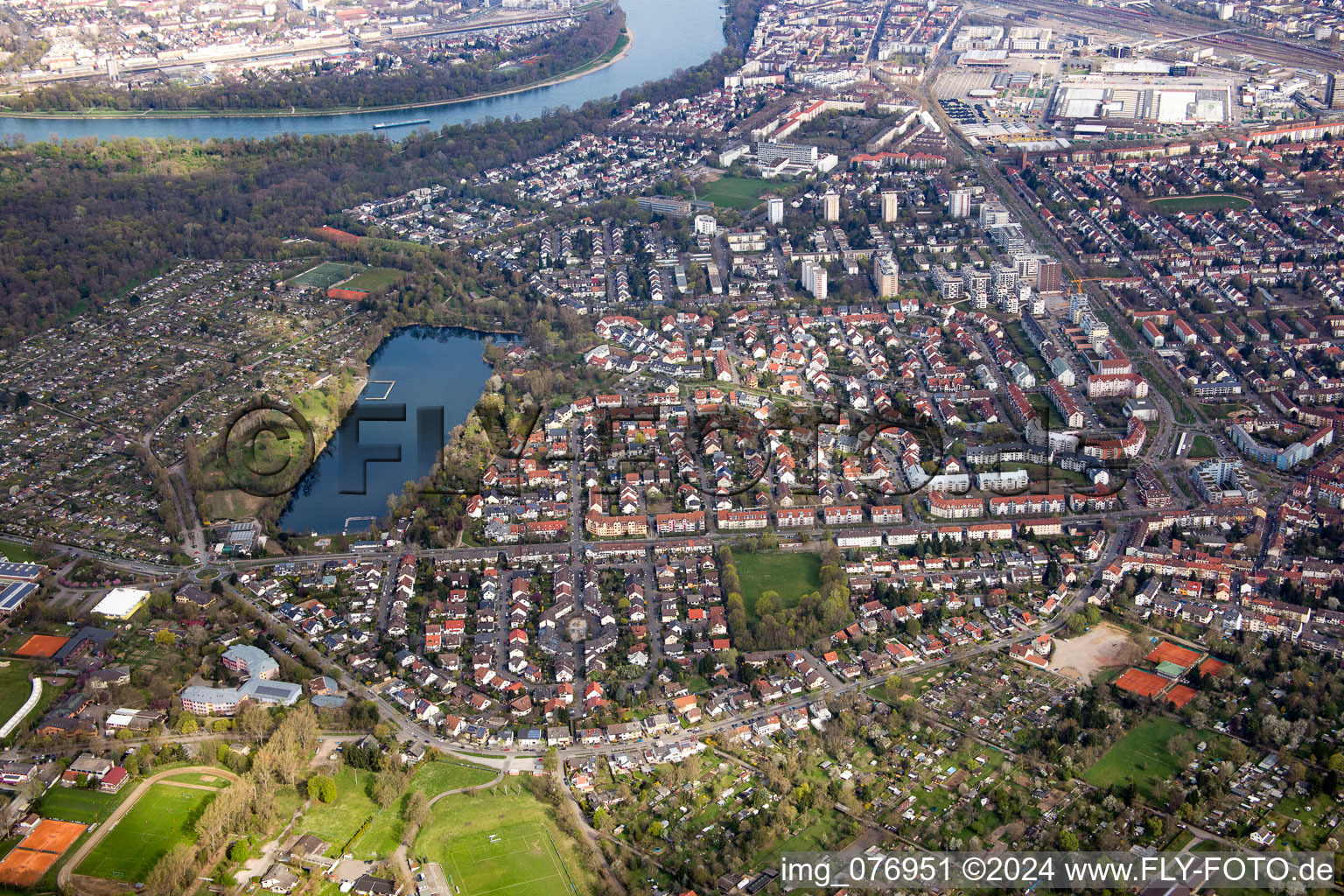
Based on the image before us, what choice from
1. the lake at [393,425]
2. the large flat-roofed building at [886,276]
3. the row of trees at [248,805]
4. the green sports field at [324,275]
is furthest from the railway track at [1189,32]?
the row of trees at [248,805]

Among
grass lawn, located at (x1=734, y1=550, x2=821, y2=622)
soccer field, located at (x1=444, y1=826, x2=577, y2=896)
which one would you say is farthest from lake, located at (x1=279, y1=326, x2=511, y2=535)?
soccer field, located at (x1=444, y1=826, x2=577, y2=896)

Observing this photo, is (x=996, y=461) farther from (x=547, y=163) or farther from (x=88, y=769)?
(x=547, y=163)

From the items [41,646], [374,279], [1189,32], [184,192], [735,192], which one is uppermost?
[1189,32]

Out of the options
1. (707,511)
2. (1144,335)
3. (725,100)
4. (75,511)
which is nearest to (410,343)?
(75,511)

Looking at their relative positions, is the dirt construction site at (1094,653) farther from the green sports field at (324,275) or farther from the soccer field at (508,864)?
the green sports field at (324,275)

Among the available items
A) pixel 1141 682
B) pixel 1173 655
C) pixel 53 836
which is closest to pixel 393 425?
pixel 53 836

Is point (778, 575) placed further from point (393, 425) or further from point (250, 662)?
point (393, 425)

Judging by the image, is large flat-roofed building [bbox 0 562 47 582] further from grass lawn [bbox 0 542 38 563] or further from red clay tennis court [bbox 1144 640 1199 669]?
red clay tennis court [bbox 1144 640 1199 669]
